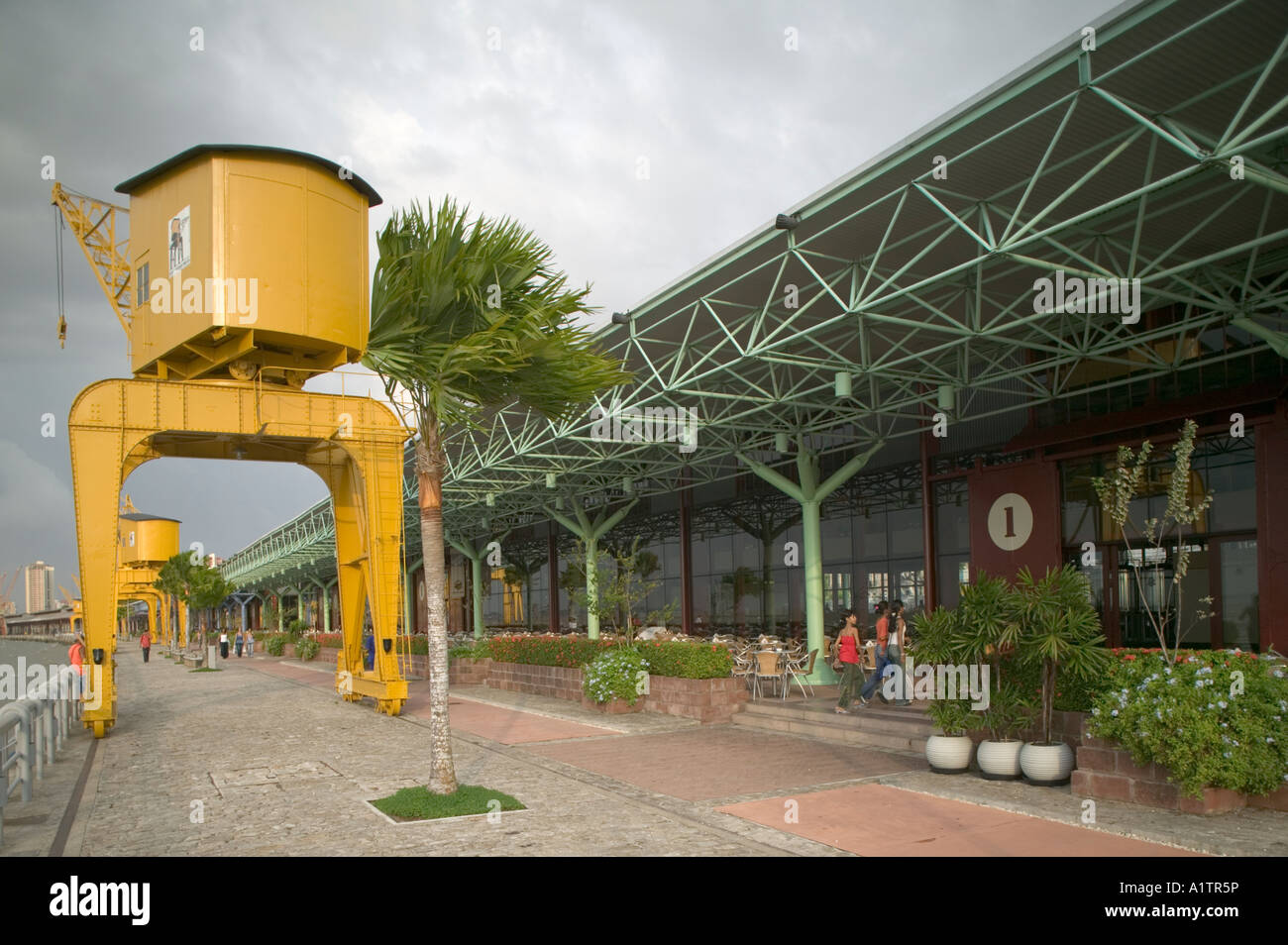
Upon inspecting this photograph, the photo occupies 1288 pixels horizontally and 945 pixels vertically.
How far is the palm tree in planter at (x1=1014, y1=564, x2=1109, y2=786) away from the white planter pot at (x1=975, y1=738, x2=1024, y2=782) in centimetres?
18

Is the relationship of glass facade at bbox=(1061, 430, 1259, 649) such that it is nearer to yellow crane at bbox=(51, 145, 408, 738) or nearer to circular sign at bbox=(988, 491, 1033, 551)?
circular sign at bbox=(988, 491, 1033, 551)

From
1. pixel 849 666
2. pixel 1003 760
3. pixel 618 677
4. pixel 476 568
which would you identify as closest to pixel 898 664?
pixel 849 666

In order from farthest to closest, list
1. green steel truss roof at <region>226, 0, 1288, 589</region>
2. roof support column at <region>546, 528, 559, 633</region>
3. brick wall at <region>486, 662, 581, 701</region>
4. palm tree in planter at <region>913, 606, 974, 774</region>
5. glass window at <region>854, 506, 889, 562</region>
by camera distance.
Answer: roof support column at <region>546, 528, 559, 633</region> < glass window at <region>854, 506, 889, 562</region> < brick wall at <region>486, 662, 581, 701</region> < palm tree in planter at <region>913, 606, 974, 774</region> < green steel truss roof at <region>226, 0, 1288, 589</region>

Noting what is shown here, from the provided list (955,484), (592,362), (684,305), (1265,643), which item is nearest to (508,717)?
(684,305)

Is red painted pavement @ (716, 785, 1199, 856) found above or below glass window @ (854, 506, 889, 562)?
below

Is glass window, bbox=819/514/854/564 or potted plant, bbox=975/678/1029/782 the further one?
glass window, bbox=819/514/854/564

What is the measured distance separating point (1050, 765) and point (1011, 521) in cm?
1051

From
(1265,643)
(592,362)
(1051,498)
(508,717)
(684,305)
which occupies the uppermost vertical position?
(684,305)

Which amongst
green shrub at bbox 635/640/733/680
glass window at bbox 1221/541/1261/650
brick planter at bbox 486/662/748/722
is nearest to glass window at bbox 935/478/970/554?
glass window at bbox 1221/541/1261/650

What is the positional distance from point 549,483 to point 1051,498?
13.9 m

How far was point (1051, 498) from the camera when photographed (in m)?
18.3

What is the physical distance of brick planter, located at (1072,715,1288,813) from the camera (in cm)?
809

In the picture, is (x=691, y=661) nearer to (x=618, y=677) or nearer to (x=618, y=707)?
(x=618, y=677)
